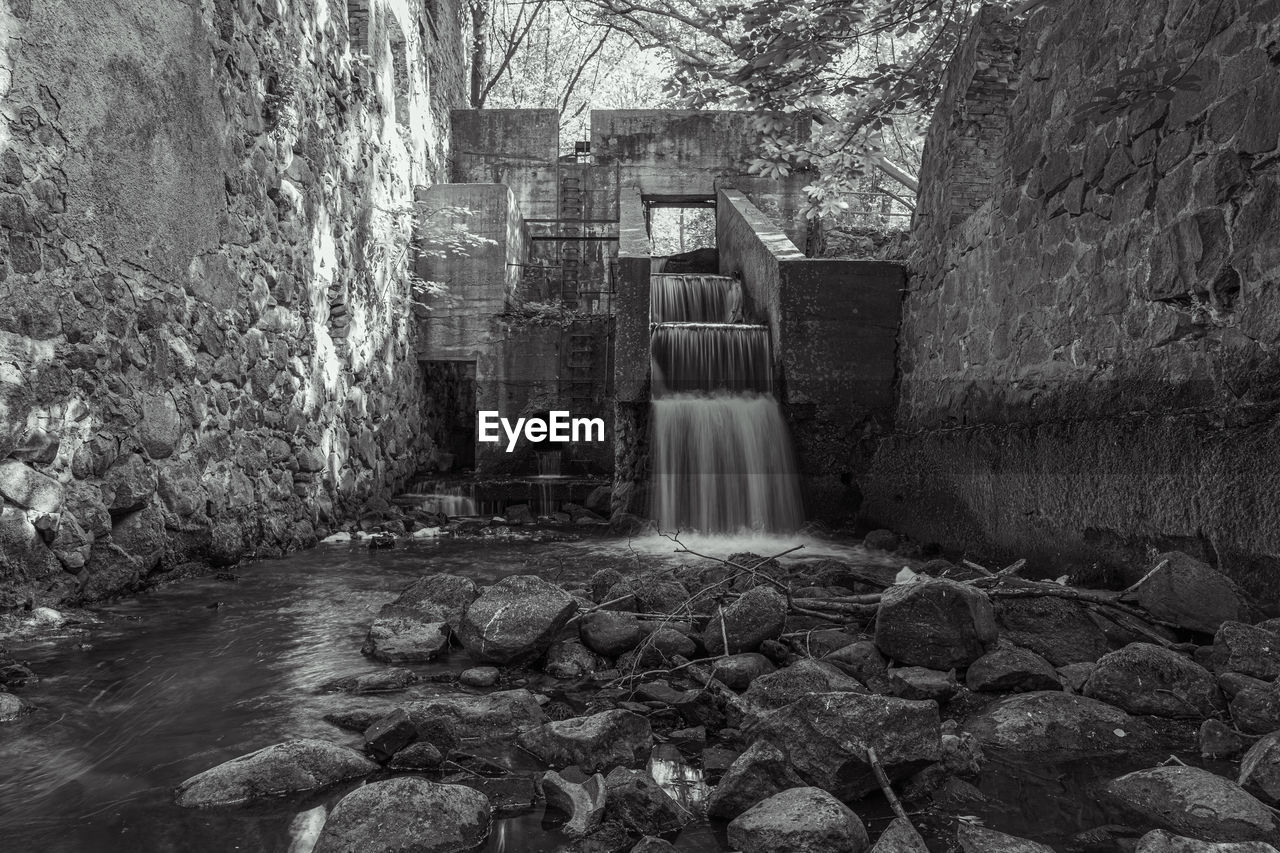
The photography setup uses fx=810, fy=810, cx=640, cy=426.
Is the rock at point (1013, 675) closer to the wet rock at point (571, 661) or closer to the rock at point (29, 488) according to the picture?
the wet rock at point (571, 661)

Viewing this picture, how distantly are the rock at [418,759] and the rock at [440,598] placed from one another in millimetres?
1522

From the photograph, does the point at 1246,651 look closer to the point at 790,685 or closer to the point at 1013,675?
the point at 1013,675

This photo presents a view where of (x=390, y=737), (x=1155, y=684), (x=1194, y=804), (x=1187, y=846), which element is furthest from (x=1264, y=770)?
(x=390, y=737)

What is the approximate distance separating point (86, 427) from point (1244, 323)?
5498 mm

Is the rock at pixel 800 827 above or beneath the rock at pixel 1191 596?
beneath

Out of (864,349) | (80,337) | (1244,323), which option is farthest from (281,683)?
(864,349)

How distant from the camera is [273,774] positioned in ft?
7.46

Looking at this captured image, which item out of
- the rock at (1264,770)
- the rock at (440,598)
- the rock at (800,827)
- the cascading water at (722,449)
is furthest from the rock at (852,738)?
the cascading water at (722,449)

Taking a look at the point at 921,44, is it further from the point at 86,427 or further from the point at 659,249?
the point at 659,249

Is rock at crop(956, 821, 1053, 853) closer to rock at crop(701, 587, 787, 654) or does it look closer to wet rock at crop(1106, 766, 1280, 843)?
wet rock at crop(1106, 766, 1280, 843)

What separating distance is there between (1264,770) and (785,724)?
1.23 m

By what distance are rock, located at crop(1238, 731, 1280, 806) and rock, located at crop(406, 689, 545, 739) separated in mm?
2060

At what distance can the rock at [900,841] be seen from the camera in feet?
5.98

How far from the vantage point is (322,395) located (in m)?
7.40
